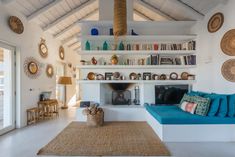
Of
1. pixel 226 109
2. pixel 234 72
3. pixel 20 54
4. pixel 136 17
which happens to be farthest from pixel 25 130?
pixel 136 17

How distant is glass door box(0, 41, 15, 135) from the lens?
4.08 m

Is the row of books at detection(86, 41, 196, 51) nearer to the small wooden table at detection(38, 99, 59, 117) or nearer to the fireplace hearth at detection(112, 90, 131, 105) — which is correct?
the fireplace hearth at detection(112, 90, 131, 105)

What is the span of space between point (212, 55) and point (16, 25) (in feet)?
16.1

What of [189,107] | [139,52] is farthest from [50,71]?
[189,107]

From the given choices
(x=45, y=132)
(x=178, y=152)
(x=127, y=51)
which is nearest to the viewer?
(x=178, y=152)

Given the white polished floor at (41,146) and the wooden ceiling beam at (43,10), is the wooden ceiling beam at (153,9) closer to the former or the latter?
the wooden ceiling beam at (43,10)

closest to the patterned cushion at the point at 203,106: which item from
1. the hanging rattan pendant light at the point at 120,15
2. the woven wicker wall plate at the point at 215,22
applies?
the woven wicker wall plate at the point at 215,22

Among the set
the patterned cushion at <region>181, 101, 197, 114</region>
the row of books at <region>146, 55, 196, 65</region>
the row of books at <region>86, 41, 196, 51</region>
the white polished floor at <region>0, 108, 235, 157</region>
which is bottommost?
the white polished floor at <region>0, 108, 235, 157</region>

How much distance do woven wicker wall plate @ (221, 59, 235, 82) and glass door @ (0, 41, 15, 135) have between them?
5.03 meters

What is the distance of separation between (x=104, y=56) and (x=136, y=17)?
260 cm

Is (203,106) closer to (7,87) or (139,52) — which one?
(139,52)

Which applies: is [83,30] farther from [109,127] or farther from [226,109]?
[226,109]

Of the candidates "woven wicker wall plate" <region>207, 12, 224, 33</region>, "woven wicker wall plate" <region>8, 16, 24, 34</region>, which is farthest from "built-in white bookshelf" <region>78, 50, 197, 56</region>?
"woven wicker wall plate" <region>8, 16, 24, 34</region>

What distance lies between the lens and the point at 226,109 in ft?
11.2
